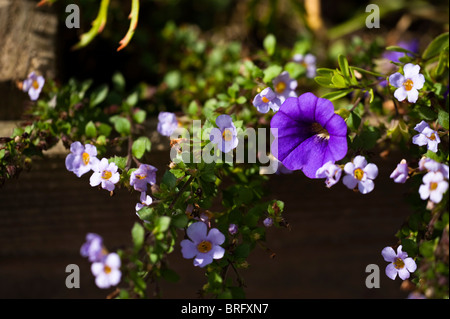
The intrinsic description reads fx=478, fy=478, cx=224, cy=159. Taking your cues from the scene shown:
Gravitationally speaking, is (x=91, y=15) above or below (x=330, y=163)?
above

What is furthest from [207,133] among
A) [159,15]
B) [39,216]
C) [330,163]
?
[159,15]

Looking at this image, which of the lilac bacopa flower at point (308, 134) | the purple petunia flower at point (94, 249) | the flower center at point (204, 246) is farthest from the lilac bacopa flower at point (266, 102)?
the purple petunia flower at point (94, 249)

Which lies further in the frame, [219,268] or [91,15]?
[91,15]

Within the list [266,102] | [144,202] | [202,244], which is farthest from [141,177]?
[266,102]

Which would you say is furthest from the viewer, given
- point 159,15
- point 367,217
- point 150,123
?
point 159,15

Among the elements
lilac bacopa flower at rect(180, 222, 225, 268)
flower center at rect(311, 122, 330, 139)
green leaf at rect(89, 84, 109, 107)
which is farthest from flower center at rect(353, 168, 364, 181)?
green leaf at rect(89, 84, 109, 107)

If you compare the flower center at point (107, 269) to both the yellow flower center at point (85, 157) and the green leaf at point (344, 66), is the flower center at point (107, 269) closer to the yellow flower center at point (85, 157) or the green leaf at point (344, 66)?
the yellow flower center at point (85, 157)

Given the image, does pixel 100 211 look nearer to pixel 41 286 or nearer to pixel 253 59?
pixel 41 286
